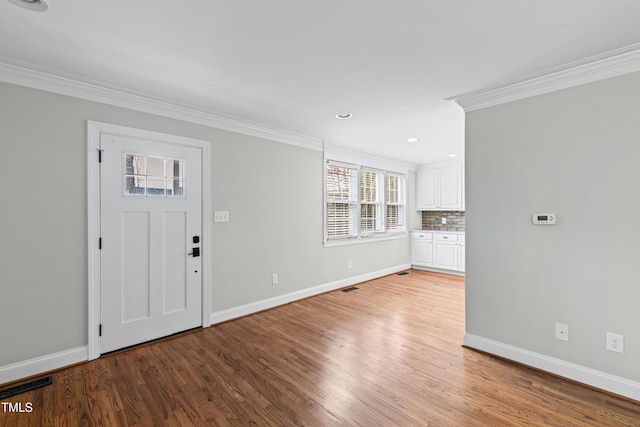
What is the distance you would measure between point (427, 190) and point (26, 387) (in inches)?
Answer: 269

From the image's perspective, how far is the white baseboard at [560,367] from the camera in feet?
6.98

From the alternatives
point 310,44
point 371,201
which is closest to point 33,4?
point 310,44

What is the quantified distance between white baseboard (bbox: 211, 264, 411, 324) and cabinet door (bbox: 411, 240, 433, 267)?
1185mm

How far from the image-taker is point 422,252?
6633 millimetres

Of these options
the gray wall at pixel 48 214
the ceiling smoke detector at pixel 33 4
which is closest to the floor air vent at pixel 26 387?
the gray wall at pixel 48 214

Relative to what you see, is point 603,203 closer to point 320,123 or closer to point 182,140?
point 320,123

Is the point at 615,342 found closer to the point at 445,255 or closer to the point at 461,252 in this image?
the point at 461,252

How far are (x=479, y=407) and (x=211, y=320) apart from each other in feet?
9.13

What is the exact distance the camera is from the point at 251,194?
385 centimetres

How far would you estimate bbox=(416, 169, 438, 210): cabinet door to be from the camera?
21.9ft

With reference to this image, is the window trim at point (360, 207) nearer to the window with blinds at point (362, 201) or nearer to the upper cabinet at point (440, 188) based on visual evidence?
the window with blinds at point (362, 201)

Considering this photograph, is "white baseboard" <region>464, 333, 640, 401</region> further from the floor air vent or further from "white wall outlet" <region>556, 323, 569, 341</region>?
the floor air vent

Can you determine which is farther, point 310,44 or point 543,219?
point 543,219

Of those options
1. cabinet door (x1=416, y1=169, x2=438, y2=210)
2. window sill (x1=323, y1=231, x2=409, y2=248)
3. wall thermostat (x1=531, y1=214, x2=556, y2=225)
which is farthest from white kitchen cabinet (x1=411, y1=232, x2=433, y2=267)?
wall thermostat (x1=531, y1=214, x2=556, y2=225)
